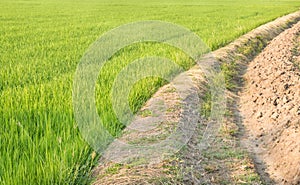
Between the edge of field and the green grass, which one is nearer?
the green grass

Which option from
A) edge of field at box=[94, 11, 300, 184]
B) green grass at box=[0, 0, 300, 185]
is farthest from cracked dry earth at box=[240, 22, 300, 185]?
green grass at box=[0, 0, 300, 185]

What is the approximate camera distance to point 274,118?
203 inches

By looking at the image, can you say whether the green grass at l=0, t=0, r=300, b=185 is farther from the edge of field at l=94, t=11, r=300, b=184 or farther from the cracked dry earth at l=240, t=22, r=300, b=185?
the cracked dry earth at l=240, t=22, r=300, b=185

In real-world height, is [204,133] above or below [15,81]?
below

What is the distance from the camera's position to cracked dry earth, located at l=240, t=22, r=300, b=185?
4.09 m

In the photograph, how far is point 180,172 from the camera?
3.40 m

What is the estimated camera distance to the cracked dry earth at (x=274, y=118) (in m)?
4.09

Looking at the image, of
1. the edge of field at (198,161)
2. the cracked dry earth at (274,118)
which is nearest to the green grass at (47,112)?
the edge of field at (198,161)

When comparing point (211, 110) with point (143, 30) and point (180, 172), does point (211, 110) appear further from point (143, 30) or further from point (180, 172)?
point (143, 30)

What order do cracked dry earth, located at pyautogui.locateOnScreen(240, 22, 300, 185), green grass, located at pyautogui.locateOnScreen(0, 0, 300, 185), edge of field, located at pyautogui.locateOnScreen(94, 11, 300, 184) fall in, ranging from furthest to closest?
cracked dry earth, located at pyautogui.locateOnScreen(240, 22, 300, 185) < edge of field, located at pyautogui.locateOnScreen(94, 11, 300, 184) < green grass, located at pyautogui.locateOnScreen(0, 0, 300, 185)

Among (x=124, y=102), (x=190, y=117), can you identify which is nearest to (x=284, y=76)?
(x=190, y=117)

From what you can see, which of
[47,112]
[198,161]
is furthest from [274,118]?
[47,112]

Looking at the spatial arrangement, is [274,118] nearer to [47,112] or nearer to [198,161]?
[198,161]

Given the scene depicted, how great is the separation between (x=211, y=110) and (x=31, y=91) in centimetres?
220
